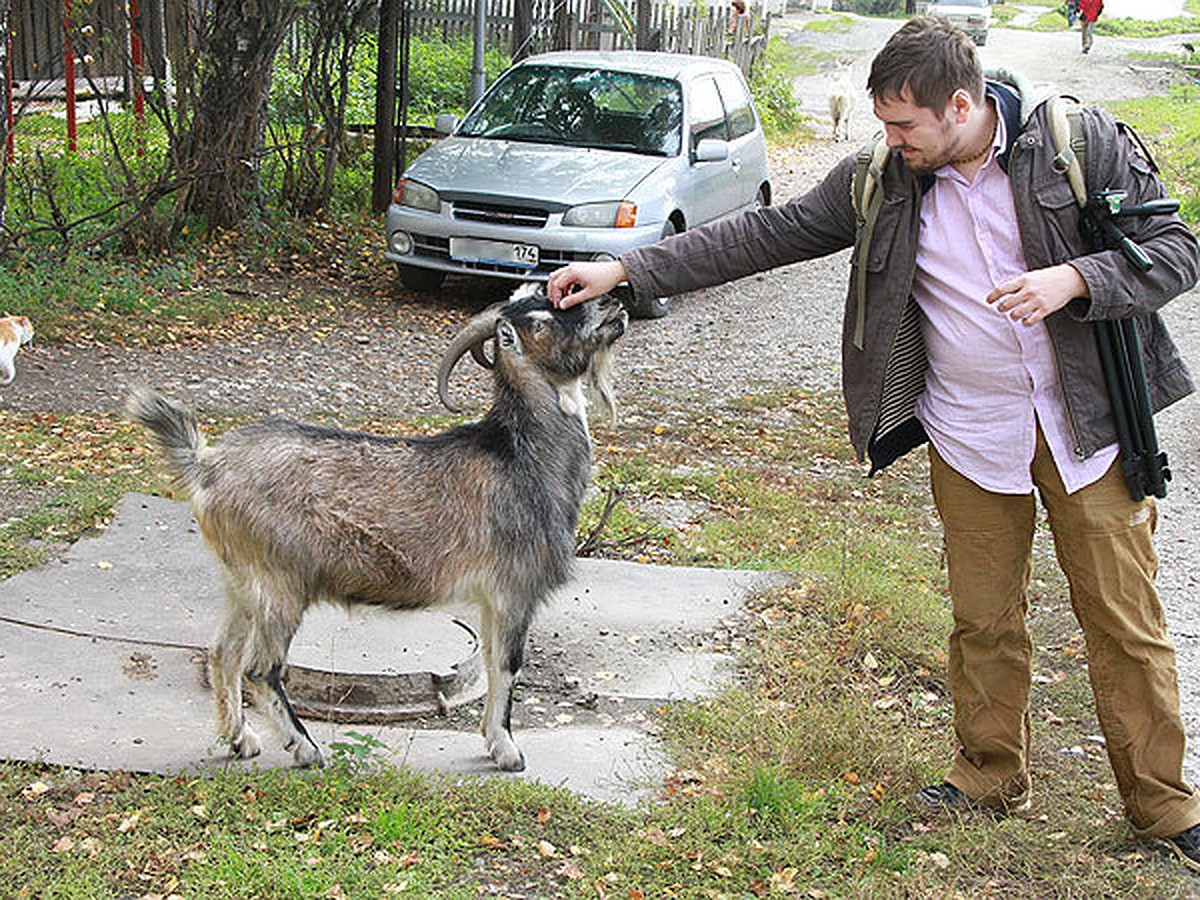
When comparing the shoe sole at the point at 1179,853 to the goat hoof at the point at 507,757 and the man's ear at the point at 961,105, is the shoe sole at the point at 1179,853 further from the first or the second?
the man's ear at the point at 961,105

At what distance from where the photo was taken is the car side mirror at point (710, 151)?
12.2 m

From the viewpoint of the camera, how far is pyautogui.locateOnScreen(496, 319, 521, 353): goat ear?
4574 millimetres

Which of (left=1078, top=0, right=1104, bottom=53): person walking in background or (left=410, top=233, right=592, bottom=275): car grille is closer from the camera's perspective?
(left=410, top=233, right=592, bottom=275): car grille

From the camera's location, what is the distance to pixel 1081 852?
14.0 ft

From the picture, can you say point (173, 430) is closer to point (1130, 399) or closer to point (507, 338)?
point (507, 338)

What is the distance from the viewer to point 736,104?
14.1 meters

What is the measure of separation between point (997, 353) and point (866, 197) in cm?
57

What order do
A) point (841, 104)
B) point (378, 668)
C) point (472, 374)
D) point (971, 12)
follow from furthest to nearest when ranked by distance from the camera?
point (971, 12), point (841, 104), point (472, 374), point (378, 668)

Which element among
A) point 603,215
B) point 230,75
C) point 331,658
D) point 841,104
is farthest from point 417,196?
point 841,104

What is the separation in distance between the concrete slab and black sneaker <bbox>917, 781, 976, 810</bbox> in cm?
84

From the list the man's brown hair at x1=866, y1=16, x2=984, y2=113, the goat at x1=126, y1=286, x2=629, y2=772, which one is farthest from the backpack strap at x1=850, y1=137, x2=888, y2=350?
the goat at x1=126, y1=286, x2=629, y2=772

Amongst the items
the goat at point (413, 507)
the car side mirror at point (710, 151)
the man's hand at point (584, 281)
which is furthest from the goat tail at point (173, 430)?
the car side mirror at point (710, 151)

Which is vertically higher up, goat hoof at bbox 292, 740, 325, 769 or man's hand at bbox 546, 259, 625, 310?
man's hand at bbox 546, 259, 625, 310

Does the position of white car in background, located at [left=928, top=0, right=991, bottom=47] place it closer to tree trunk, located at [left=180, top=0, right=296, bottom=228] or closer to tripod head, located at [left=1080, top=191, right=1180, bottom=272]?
tree trunk, located at [left=180, top=0, right=296, bottom=228]
